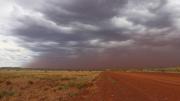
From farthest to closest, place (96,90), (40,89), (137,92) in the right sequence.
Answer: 1. (40,89)
2. (96,90)
3. (137,92)

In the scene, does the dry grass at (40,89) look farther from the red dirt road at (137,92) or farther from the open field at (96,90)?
the red dirt road at (137,92)

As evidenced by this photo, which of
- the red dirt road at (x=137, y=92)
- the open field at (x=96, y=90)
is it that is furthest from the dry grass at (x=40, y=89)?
the red dirt road at (x=137, y=92)

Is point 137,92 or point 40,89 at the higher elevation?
point 40,89

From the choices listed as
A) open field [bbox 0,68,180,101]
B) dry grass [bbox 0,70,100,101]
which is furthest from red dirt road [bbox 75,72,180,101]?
dry grass [bbox 0,70,100,101]

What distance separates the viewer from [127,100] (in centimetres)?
1598

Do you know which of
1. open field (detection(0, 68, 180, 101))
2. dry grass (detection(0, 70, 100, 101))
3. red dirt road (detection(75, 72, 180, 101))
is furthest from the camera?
dry grass (detection(0, 70, 100, 101))

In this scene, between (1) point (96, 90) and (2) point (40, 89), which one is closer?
(1) point (96, 90)

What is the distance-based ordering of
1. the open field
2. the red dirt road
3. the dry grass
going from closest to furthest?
the red dirt road, the open field, the dry grass

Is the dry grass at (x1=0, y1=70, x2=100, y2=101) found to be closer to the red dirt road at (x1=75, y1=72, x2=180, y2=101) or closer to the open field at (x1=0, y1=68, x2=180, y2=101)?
the open field at (x1=0, y1=68, x2=180, y2=101)

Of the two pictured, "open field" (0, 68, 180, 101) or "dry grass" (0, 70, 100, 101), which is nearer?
"open field" (0, 68, 180, 101)

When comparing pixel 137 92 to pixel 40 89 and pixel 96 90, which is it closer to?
pixel 96 90

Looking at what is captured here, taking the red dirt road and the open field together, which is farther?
the open field

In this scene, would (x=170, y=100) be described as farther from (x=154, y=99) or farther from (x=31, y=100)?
(x=31, y=100)

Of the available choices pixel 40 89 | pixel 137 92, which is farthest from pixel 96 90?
pixel 40 89
